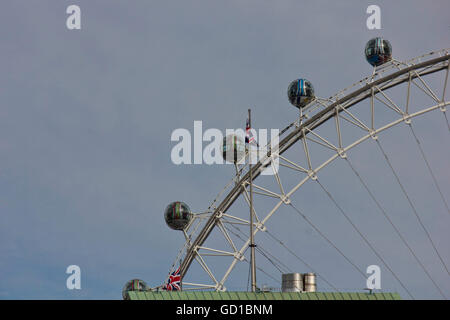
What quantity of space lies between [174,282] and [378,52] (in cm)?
2418

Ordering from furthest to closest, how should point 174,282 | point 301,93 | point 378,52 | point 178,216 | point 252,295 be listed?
1. point 178,216
2. point 174,282
3. point 378,52
4. point 301,93
5. point 252,295

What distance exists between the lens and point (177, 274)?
76.7 metres

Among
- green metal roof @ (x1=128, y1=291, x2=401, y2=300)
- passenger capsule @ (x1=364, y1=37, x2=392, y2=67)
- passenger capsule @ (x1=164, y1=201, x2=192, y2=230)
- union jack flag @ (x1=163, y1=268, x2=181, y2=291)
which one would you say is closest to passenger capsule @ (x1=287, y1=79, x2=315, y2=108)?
passenger capsule @ (x1=364, y1=37, x2=392, y2=67)

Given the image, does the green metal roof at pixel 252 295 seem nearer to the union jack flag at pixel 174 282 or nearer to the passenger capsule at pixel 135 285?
the union jack flag at pixel 174 282

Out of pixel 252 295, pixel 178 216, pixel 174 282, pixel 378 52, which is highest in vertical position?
pixel 378 52

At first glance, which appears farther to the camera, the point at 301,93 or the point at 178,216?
the point at 178,216

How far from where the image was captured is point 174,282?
2992 inches

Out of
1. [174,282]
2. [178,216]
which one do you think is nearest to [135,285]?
[174,282]

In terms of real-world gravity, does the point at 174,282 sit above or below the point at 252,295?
above

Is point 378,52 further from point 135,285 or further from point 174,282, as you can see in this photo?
point 135,285

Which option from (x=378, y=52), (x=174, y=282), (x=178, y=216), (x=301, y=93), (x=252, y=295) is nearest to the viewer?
(x=252, y=295)

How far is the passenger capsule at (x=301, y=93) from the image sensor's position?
74375mm
